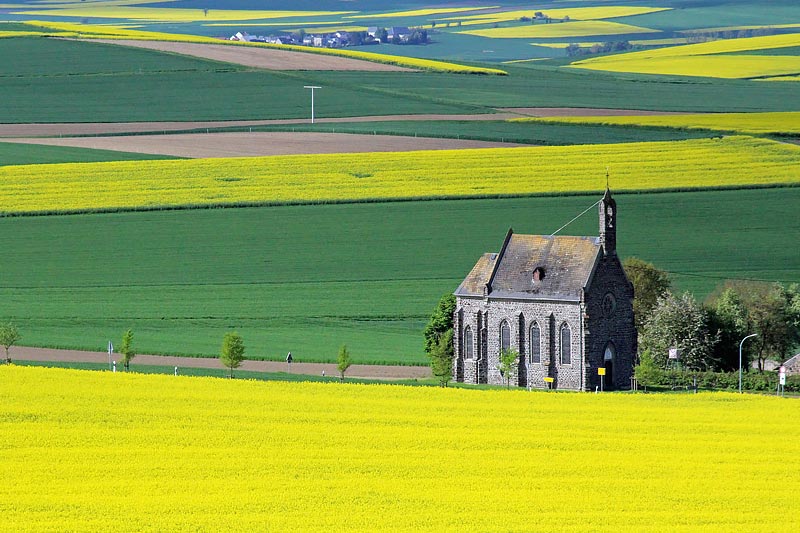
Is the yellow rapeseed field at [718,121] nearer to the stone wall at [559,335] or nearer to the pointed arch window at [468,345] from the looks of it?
the stone wall at [559,335]

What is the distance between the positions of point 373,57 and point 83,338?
357ft

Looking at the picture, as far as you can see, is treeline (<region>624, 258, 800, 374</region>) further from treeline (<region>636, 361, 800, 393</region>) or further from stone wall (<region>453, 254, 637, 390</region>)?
stone wall (<region>453, 254, 637, 390</region>)

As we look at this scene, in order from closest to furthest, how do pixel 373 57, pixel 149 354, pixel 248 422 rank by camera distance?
pixel 248 422 → pixel 149 354 → pixel 373 57

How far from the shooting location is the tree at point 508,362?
90438 mm

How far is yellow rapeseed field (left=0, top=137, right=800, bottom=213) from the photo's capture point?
119750 millimetres

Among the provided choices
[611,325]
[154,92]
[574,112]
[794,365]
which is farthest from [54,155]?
[794,365]

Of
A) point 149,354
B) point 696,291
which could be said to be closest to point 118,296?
point 149,354

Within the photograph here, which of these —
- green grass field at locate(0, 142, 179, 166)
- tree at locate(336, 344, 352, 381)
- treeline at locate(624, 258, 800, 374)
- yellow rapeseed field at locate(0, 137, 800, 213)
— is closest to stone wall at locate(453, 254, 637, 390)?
treeline at locate(624, 258, 800, 374)

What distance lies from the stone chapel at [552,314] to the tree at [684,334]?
1.51 meters

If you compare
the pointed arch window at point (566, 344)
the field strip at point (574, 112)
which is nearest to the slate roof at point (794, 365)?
the pointed arch window at point (566, 344)

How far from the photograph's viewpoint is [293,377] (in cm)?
8062

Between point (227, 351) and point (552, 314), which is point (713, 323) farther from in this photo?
point (227, 351)

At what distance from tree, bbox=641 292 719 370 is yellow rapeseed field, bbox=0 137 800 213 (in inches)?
1073

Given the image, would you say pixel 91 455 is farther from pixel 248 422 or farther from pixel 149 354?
pixel 149 354
